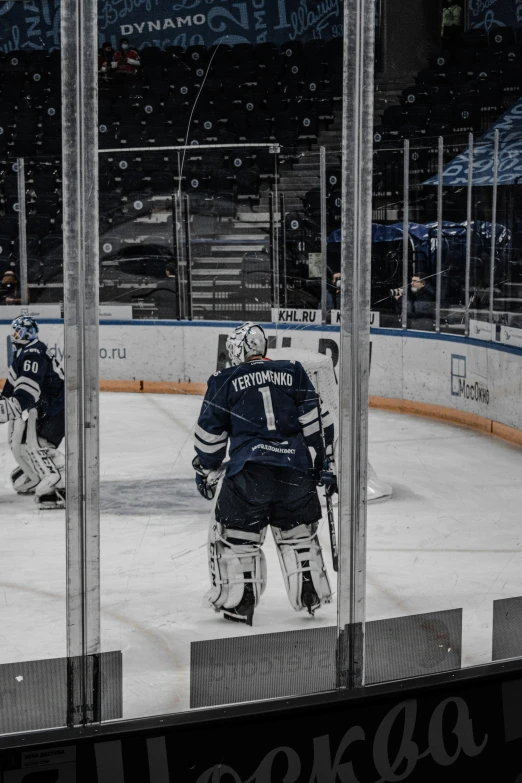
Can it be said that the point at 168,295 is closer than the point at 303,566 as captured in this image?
Yes

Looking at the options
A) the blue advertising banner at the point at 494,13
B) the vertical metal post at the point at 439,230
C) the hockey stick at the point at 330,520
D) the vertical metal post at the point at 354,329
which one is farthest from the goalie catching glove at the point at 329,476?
the blue advertising banner at the point at 494,13

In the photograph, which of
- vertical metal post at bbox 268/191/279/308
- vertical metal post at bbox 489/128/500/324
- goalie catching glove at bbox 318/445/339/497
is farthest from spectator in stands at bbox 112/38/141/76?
vertical metal post at bbox 489/128/500/324

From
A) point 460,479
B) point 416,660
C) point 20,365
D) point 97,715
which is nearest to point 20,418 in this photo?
point 20,365

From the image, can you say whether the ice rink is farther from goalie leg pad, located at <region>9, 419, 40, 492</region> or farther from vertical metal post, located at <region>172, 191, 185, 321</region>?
vertical metal post, located at <region>172, 191, 185, 321</region>

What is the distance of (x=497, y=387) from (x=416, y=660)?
1.18m

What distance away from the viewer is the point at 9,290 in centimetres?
219

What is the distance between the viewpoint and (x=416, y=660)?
231cm

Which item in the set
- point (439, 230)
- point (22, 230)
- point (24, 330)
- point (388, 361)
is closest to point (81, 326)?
point (24, 330)

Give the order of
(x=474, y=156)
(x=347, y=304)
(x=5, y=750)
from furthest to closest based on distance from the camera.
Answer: (x=474, y=156) < (x=347, y=304) < (x=5, y=750)

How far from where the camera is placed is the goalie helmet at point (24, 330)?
212cm

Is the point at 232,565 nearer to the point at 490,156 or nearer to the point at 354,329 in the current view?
the point at 354,329

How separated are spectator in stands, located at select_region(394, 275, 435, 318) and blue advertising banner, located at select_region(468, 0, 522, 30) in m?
0.66

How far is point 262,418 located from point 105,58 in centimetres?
104

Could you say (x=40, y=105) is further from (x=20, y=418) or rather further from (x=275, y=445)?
(x=275, y=445)
